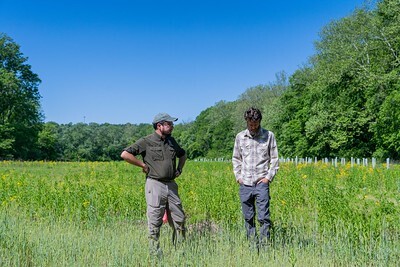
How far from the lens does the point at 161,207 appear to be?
5.20 metres

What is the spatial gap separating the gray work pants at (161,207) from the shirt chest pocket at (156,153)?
0.95 ft

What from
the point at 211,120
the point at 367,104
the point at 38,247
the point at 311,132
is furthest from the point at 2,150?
the point at 211,120

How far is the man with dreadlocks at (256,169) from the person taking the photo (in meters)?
5.27

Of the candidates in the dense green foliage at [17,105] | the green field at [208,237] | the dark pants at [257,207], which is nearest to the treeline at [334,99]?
the dense green foliage at [17,105]

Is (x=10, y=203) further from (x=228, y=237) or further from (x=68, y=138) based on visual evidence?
(x=68, y=138)

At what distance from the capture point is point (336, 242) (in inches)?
190

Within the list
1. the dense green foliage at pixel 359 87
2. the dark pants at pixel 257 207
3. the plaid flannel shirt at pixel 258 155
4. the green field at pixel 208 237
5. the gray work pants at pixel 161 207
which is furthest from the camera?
the dense green foliage at pixel 359 87

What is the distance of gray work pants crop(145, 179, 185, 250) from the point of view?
513cm

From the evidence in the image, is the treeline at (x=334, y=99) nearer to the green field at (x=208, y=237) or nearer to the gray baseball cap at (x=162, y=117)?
the green field at (x=208, y=237)

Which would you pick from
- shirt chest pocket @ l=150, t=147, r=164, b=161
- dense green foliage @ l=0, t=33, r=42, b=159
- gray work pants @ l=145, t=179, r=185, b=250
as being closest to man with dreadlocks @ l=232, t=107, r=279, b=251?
gray work pants @ l=145, t=179, r=185, b=250

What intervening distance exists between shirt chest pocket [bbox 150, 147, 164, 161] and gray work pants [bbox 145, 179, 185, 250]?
0.29 meters

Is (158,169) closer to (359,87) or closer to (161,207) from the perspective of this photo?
(161,207)

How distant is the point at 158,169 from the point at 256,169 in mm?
1287

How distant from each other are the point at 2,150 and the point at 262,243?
38.9 meters
